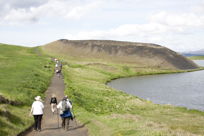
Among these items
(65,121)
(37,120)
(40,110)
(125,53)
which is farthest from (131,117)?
(125,53)

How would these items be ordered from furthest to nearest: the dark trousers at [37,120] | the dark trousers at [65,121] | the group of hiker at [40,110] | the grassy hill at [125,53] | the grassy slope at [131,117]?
the grassy hill at [125,53]
the dark trousers at [65,121]
the dark trousers at [37,120]
the group of hiker at [40,110]
the grassy slope at [131,117]

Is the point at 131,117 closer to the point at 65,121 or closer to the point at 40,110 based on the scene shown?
the point at 65,121

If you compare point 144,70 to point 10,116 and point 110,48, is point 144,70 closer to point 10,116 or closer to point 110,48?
point 110,48

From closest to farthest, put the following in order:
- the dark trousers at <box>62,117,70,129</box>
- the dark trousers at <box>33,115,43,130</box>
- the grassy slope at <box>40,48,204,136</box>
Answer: the grassy slope at <box>40,48,204,136</box>
the dark trousers at <box>33,115,43,130</box>
the dark trousers at <box>62,117,70,129</box>

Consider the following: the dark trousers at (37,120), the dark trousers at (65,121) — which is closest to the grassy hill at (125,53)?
the dark trousers at (65,121)

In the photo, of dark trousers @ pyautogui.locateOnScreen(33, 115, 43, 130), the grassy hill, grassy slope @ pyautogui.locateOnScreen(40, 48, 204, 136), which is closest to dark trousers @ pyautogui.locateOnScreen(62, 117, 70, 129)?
grassy slope @ pyautogui.locateOnScreen(40, 48, 204, 136)

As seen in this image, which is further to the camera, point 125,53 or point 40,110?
point 125,53

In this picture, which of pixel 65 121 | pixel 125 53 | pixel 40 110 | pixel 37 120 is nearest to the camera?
pixel 40 110

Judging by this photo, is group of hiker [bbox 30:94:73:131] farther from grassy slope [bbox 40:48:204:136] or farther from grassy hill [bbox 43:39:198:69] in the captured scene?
grassy hill [bbox 43:39:198:69]

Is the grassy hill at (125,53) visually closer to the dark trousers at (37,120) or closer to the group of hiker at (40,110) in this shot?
the group of hiker at (40,110)

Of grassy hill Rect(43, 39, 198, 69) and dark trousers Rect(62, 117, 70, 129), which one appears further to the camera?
grassy hill Rect(43, 39, 198, 69)

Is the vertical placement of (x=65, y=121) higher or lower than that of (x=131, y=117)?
higher

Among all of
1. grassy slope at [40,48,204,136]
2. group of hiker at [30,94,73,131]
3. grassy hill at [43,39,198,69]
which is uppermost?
grassy hill at [43,39,198,69]

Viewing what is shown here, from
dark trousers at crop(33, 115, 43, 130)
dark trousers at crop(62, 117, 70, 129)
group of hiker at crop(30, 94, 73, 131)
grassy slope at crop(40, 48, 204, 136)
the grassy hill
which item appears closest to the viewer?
grassy slope at crop(40, 48, 204, 136)
